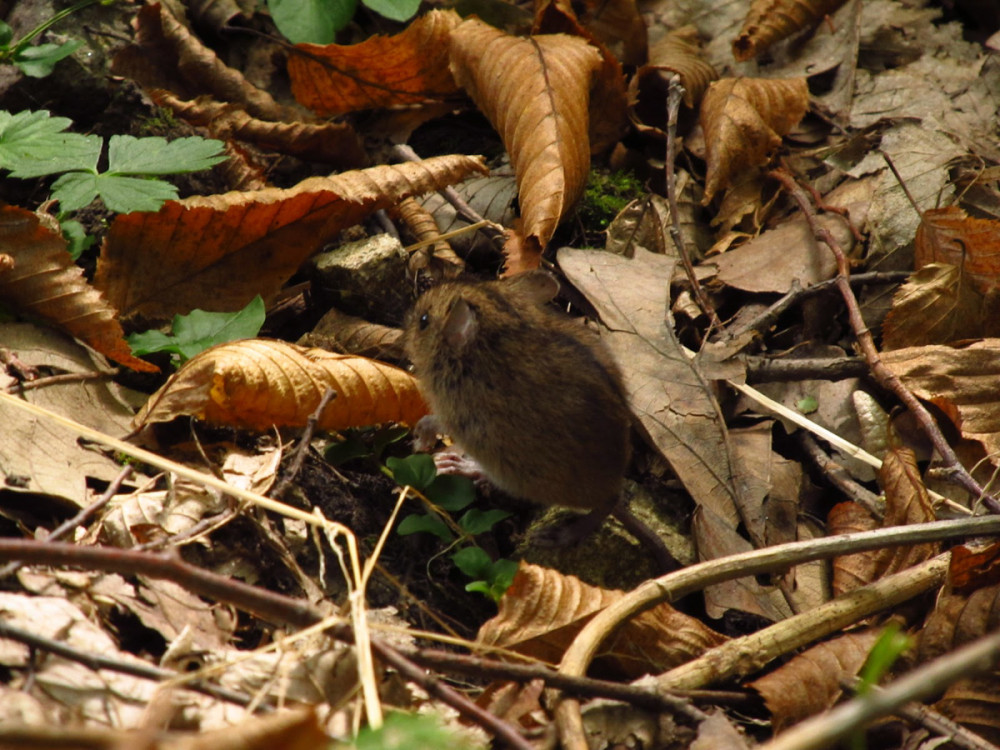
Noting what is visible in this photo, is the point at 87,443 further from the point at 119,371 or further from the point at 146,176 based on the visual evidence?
the point at 146,176

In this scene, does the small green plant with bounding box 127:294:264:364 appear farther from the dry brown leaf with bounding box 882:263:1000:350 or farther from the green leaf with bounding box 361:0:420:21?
the dry brown leaf with bounding box 882:263:1000:350

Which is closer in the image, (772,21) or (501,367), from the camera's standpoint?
(501,367)

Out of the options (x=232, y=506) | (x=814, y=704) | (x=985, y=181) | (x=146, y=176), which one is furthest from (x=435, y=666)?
(x=985, y=181)

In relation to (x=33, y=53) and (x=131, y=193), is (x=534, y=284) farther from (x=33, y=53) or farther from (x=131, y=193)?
(x=33, y=53)

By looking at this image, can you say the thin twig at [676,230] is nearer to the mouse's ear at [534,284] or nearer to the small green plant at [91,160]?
the mouse's ear at [534,284]

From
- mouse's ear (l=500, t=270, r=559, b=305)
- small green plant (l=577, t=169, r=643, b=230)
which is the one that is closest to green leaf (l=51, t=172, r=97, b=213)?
mouse's ear (l=500, t=270, r=559, b=305)

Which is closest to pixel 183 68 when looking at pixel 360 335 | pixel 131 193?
pixel 131 193

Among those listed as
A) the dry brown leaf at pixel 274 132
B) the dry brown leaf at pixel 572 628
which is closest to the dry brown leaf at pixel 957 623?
the dry brown leaf at pixel 572 628
